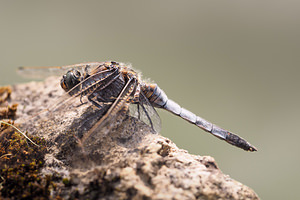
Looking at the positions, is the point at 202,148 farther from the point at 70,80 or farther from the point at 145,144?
the point at 70,80

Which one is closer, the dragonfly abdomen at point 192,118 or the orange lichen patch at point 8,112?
the dragonfly abdomen at point 192,118

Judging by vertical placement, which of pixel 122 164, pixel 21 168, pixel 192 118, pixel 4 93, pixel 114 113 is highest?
pixel 4 93

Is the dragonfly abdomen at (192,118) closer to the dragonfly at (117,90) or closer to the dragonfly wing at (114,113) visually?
the dragonfly at (117,90)

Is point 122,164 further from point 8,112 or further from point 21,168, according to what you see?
point 8,112

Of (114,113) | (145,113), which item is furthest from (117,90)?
(114,113)

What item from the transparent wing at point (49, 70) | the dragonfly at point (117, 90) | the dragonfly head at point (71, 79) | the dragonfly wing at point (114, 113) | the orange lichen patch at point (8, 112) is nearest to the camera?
the dragonfly wing at point (114, 113)

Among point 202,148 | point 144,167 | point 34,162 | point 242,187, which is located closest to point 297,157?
Result: point 202,148

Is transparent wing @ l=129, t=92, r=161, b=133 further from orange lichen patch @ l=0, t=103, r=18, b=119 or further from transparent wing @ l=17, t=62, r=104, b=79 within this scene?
orange lichen patch @ l=0, t=103, r=18, b=119

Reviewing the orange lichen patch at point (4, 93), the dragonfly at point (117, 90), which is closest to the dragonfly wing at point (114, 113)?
the dragonfly at point (117, 90)
